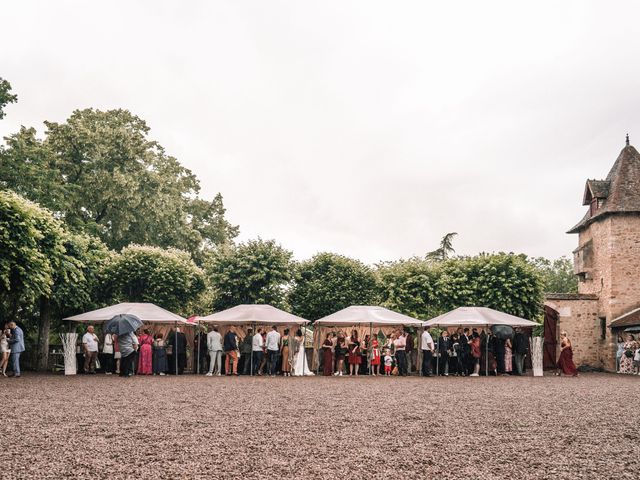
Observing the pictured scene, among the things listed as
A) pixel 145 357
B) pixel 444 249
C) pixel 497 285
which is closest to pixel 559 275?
pixel 444 249

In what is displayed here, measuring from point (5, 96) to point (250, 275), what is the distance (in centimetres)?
1311

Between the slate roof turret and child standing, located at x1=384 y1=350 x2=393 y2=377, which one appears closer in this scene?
child standing, located at x1=384 y1=350 x2=393 y2=377

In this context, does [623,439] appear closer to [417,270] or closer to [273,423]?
[273,423]

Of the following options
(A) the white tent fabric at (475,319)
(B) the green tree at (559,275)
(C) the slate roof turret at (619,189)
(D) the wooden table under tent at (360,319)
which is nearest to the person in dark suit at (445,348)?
(A) the white tent fabric at (475,319)

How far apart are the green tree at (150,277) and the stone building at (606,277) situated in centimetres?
1763

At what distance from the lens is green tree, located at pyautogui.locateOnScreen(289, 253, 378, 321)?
35.0 metres

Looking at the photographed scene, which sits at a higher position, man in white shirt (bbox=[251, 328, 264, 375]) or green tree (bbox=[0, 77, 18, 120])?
green tree (bbox=[0, 77, 18, 120])

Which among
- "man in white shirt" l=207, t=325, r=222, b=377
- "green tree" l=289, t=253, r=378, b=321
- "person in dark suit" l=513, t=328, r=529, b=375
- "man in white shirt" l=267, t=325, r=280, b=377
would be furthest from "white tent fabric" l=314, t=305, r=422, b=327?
"green tree" l=289, t=253, r=378, b=321

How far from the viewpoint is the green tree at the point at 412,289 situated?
33719mm

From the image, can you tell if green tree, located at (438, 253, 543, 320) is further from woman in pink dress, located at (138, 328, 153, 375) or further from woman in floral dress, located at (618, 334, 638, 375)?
woman in pink dress, located at (138, 328, 153, 375)

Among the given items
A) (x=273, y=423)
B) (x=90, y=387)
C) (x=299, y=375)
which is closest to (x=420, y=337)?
(x=299, y=375)

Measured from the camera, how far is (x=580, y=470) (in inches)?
278

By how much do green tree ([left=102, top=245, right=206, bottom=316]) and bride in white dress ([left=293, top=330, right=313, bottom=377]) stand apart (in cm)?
865

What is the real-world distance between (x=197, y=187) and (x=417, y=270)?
17364 mm
